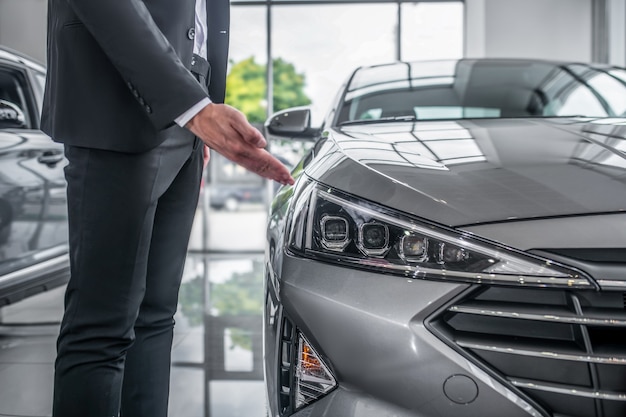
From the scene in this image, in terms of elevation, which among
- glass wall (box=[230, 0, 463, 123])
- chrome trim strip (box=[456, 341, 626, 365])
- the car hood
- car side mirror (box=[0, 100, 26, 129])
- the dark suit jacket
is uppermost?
glass wall (box=[230, 0, 463, 123])

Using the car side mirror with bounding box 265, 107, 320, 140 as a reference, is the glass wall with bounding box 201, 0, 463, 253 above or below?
above

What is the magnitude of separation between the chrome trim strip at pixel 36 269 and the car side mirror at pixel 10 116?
0.54 meters

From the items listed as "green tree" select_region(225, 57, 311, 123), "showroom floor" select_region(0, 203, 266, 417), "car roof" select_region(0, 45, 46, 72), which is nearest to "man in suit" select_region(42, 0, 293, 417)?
"showroom floor" select_region(0, 203, 266, 417)

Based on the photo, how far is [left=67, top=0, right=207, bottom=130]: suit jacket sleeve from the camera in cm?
81

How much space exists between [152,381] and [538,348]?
76cm

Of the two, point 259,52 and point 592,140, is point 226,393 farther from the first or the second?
point 259,52

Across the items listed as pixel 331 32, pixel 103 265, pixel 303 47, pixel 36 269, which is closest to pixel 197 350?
pixel 36 269

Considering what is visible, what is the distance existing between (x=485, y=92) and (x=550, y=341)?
1.37 meters

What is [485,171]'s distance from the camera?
40.5 inches

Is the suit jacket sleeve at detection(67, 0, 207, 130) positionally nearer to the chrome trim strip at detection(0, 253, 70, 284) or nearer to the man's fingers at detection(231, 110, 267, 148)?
the man's fingers at detection(231, 110, 267, 148)

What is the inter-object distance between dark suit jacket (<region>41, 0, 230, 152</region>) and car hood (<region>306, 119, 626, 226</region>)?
313 mm

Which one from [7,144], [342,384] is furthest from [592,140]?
[7,144]

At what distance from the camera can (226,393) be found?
1972 millimetres

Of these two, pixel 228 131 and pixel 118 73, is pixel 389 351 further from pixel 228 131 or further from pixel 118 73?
pixel 118 73
